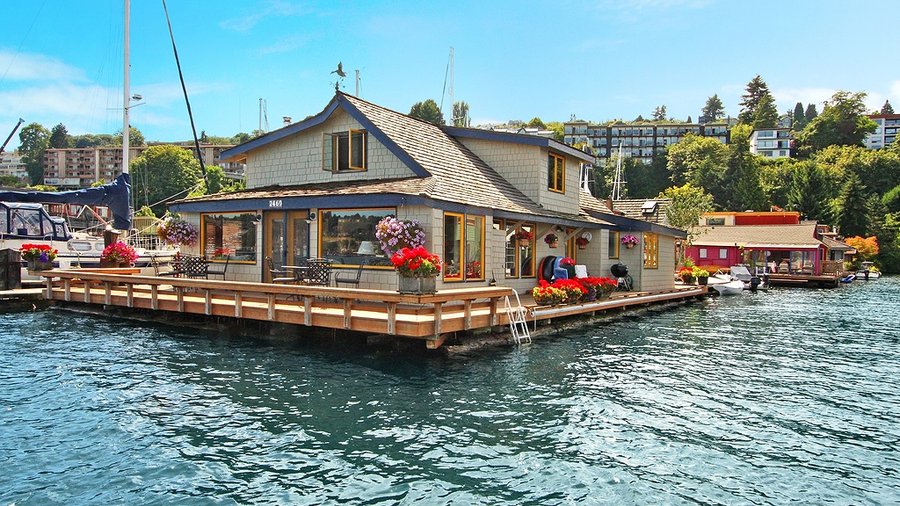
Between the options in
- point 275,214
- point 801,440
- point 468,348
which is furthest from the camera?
point 275,214

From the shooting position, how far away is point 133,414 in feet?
31.6

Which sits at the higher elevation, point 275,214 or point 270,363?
point 275,214

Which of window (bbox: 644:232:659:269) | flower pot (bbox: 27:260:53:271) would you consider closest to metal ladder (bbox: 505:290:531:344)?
window (bbox: 644:232:659:269)

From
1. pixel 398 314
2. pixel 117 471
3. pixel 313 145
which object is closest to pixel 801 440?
pixel 398 314

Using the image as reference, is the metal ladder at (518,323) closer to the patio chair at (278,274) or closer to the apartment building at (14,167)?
the patio chair at (278,274)

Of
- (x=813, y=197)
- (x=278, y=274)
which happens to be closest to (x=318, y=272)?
(x=278, y=274)

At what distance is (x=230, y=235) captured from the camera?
20531 mm

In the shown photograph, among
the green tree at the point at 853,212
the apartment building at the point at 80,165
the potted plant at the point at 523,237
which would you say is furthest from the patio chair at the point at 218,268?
the apartment building at the point at 80,165

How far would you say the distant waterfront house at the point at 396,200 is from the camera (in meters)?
17.3

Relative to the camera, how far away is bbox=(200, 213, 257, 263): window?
20.1 m

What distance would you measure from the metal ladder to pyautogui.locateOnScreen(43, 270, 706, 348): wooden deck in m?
0.21

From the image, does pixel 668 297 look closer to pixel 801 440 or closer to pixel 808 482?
pixel 801 440

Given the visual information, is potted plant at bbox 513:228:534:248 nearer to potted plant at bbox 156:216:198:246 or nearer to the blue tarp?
potted plant at bbox 156:216:198:246

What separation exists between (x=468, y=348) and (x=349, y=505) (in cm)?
777
